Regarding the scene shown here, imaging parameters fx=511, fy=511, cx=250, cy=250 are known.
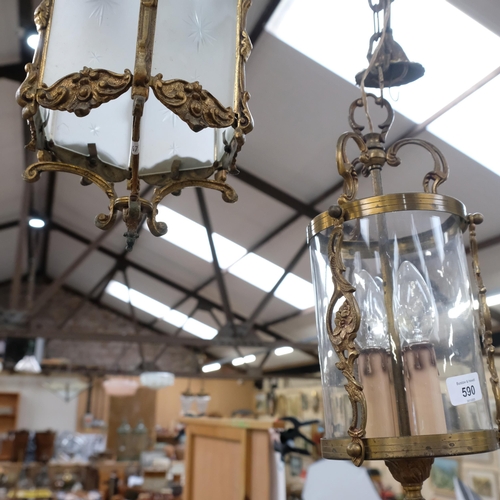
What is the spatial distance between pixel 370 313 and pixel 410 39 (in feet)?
9.30

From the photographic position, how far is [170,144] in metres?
1.09

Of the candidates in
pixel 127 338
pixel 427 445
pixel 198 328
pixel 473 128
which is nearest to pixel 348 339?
pixel 427 445

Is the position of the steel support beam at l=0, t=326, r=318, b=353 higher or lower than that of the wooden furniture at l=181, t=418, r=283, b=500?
higher

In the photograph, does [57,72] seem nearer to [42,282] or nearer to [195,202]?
[195,202]

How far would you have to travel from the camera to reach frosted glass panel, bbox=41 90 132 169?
102 centimetres

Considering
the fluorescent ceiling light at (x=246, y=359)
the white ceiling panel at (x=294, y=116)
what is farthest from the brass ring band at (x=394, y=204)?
the fluorescent ceiling light at (x=246, y=359)

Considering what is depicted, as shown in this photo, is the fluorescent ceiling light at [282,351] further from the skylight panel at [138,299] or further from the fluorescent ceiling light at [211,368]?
the skylight panel at [138,299]

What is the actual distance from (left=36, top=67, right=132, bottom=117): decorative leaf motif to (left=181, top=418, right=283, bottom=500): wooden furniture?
114cm

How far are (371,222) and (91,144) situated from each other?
57cm

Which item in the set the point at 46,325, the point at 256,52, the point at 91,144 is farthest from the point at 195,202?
the point at 46,325

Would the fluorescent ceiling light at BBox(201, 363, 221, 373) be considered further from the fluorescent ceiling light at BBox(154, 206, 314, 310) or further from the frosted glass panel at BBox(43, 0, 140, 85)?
the frosted glass panel at BBox(43, 0, 140, 85)

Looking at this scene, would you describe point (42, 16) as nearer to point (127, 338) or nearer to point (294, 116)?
point (294, 116)

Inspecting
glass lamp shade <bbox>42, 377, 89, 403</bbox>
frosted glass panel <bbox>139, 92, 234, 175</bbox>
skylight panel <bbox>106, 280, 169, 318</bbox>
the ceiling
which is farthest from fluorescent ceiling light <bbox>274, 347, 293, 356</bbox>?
frosted glass panel <bbox>139, 92, 234, 175</bbox>

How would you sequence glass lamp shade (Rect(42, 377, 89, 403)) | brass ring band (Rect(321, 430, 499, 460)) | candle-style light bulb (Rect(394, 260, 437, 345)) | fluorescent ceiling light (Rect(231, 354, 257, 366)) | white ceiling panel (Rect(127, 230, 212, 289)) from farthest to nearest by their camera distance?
fluorescent ceiling light (Rect(231, 354, 257, 366)) → glass lamp shade (Rect(42, 377, 89, 403)) → white ceiling panel (Rect(127, 230, 212, 289)) → candle-style light bulb (Rect(394, 260, 437, 345)) → brass ring band (Rect(321, 430, 499, 460))
